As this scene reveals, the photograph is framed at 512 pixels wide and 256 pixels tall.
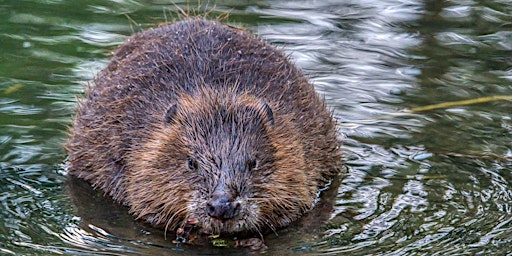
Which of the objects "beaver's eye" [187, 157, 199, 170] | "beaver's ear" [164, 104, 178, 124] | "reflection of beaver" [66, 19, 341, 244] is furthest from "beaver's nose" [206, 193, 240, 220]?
"beaver's ear" [164, 104, 178, 124]

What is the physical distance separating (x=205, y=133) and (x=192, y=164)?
0.23m

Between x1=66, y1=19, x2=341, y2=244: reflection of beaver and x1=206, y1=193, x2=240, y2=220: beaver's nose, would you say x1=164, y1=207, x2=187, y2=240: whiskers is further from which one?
x1=206, y1=193, x2=240, y2=220: beaver's nose

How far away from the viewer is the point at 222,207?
246 inches

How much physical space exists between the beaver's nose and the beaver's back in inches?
42.3

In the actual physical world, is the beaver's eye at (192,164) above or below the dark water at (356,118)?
above

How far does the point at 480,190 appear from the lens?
7754 mm

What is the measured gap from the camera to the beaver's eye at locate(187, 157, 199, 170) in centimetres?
675

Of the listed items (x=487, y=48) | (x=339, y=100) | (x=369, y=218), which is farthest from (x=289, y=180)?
(x=487, y=48)

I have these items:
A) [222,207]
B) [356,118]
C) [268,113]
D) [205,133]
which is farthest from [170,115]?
[356,118]

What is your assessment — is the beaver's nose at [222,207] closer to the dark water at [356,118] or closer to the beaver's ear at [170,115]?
Answer: the dark water at [356,118]

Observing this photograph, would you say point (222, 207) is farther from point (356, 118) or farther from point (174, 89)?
point (356, 118)

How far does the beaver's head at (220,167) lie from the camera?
21.6 ft

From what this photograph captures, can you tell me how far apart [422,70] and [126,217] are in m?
4.24

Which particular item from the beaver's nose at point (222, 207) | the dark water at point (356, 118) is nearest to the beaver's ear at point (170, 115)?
the dark water at point (356, 118)
